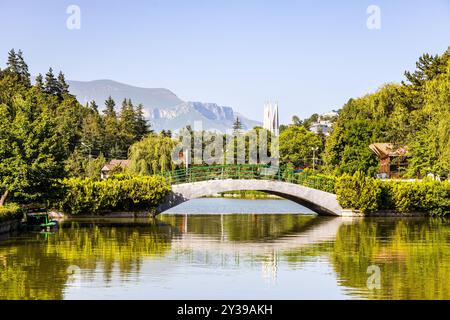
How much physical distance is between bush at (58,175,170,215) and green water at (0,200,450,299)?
7.55ft

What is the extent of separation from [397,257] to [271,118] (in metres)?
163

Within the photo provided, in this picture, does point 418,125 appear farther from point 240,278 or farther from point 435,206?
point 240,278

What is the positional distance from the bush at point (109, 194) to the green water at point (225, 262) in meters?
2.30

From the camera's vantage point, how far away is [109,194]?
38.0 m

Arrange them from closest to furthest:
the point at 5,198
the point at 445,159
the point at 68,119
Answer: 1. the point at 5,198
2. the point at 445,159
3. the point at 68,119

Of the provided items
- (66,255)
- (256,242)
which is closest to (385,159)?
(256,242)

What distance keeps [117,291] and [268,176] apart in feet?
87.2

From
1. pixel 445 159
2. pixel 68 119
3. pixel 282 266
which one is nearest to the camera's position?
pixel 282 266

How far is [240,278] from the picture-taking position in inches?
753

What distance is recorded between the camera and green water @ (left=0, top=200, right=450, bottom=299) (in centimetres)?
1709

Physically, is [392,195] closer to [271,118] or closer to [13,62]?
[13,62]

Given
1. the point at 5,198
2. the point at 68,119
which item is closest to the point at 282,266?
the point at 5,198

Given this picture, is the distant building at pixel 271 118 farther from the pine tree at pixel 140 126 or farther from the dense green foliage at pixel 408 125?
the dense green foliage at pixel 408 125

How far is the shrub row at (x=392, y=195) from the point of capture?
40656 mm
